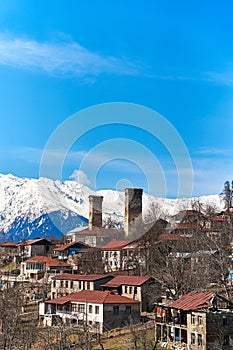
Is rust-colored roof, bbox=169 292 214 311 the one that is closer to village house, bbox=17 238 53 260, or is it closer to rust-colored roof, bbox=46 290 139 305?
rust-colored roof, bbox=46 290 139 305

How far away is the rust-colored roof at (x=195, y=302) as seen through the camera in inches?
1409

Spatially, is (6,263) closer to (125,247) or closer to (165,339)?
(125,247)

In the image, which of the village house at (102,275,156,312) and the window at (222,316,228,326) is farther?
the village house at (102,275,156,312)

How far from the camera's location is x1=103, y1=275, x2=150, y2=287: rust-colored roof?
47719 mm

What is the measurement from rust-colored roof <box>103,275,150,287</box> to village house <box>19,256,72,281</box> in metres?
13.1

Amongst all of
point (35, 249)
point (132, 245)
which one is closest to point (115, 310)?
point (132, 245)

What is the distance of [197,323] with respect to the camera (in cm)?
3412

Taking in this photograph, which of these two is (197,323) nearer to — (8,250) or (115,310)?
(115,310)

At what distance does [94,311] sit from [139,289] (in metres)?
4.82

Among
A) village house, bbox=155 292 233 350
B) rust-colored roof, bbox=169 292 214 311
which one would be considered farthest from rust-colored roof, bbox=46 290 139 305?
rust-colored roof, bbox=169 292 214 311

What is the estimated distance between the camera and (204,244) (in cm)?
5491

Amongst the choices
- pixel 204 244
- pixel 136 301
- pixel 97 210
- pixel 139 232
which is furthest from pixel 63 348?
pixel 97 210

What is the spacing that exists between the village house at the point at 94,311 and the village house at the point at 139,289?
1.59 metres

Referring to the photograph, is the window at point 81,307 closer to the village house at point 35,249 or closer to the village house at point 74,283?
the village house at point 74,283
